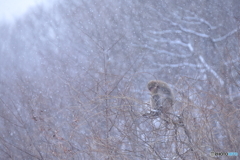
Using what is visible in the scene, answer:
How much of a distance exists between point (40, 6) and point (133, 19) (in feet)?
15.0

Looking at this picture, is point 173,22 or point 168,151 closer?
point 168,151

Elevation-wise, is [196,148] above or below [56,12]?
below

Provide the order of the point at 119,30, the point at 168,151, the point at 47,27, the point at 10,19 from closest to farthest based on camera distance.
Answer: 1. the point at 168,151
2. the point at 119,30
3. the point at 47,27
4. the point at 10,19

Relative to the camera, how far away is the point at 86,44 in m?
14.3

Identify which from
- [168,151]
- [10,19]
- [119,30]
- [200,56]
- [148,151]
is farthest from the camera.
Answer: [10,19]

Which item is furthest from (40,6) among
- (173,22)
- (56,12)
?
(173,22)

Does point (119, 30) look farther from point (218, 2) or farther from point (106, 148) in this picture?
point (106, 148)

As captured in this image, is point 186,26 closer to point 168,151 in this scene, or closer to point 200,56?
point 200,56

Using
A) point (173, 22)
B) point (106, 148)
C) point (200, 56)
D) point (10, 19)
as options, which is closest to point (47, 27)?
point (10, 19)

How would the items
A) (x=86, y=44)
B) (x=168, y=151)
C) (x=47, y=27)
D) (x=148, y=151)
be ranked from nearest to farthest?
1. (x=148, y=151)
2. (x=168, y=151)
3. (x=86, y=44)
4. (x=47, y=27)

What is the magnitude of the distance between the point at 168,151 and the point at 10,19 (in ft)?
52.4

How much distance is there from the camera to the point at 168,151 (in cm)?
378

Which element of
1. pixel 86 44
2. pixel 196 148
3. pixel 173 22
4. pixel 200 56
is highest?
pixel 173 22

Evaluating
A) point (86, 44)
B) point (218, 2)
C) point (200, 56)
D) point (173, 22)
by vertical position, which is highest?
point (218, 2)
